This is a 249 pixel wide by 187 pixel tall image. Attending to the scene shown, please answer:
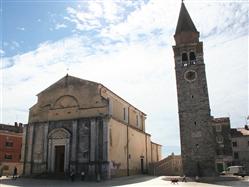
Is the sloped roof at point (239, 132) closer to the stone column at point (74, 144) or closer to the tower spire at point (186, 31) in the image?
the tower spire at point (186, 31)

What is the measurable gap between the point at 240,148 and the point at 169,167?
47.7ft

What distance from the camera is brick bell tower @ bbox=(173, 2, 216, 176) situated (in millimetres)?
31016

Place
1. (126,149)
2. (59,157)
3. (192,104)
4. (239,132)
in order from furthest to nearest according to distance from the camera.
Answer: (239,132), (126,149), (192,104), (59,157)

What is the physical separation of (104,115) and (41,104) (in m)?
8.84

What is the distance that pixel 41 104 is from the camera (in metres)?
33.7

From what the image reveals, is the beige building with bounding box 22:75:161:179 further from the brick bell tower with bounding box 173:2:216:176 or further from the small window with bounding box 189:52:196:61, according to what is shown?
the small window with bounding box 189:52:196:61

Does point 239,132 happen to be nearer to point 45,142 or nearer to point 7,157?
point 45,142

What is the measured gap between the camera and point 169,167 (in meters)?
38.5

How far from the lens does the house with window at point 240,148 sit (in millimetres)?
45194

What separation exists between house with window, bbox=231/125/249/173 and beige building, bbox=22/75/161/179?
19.5 metres

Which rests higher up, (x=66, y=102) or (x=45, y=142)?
(x=66, y=102)

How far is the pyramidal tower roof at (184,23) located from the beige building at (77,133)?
39.2 feet

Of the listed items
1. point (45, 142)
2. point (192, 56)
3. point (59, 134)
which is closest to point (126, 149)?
point (59, 134)

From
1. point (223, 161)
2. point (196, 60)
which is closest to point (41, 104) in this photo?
point (196, 60)
